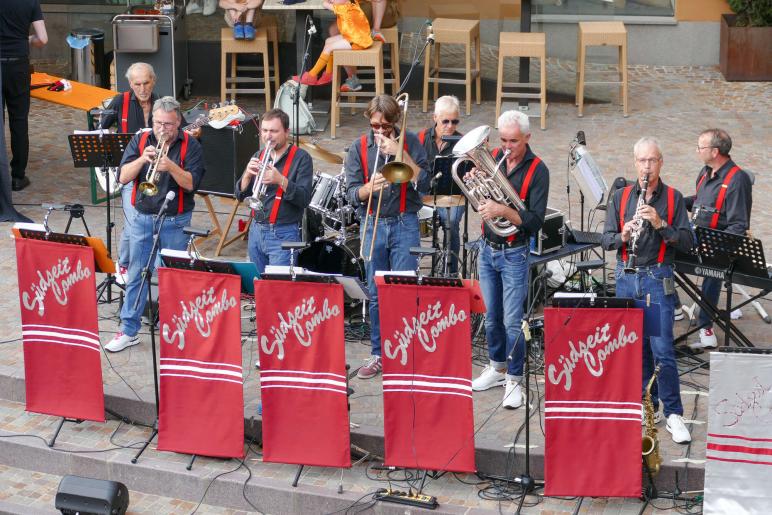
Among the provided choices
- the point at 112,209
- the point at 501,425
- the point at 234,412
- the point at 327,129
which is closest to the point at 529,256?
the point at 501,425

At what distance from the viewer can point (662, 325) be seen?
781 centimetres

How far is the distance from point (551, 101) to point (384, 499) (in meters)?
8.46

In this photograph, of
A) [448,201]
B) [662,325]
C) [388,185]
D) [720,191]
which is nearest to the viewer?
[662,325]

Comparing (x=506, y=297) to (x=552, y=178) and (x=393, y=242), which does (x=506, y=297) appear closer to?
(x=393, y=242)

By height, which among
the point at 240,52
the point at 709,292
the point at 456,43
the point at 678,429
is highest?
the point at 456,43

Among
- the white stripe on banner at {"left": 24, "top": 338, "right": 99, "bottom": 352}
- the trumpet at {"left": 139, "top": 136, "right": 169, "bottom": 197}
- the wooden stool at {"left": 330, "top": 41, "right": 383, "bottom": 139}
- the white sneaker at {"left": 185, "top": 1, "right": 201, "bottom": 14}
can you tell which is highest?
the white sneaker at {"left": 185, "top": 1, "right": 201, "bottom": 14}

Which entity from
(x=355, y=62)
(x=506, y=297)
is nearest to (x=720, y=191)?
(x=506, y=297)

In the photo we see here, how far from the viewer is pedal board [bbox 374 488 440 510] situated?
763 cm

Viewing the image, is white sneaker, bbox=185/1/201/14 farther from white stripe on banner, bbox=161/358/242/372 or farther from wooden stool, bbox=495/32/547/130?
white stripe on banner, bbox=161/358/242/372

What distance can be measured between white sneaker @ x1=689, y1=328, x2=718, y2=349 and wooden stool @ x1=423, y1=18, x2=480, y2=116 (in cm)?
598

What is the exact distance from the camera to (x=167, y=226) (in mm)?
9070

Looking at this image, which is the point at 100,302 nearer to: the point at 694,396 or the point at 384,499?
the point at 384,499

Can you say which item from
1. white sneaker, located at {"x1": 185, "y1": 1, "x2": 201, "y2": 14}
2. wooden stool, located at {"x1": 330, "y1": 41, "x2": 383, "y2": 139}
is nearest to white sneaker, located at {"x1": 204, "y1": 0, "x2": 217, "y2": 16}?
white sneaker, located at {"x1": 185, "y1": 1, "x2": 201, "y2": 14}

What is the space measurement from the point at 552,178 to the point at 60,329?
5.93 m
